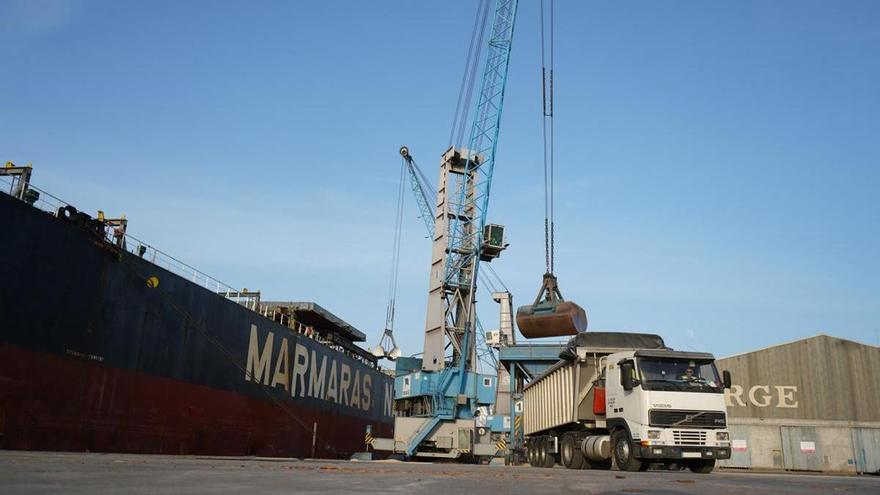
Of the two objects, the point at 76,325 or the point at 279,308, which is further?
the point at 279,308

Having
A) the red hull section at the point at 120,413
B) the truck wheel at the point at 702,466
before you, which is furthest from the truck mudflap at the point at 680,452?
the red hull section at the point at 120,413

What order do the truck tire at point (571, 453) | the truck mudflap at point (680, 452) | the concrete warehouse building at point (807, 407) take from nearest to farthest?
the truck mudflap at point (680, 452) → the truck tire at point (571, 453) → the concrete warehouse building at point (807, 407)

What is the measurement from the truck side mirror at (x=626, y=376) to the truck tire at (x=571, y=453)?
12.8 feet

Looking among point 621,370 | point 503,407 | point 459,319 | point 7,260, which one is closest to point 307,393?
point 459,319

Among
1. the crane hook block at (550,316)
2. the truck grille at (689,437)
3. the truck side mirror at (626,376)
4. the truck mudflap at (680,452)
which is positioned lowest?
the truck mudflap at (680,452)

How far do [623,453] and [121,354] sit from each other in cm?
1860

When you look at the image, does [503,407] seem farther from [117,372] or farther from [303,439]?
[117,372]

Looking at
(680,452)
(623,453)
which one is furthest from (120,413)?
(680,452)

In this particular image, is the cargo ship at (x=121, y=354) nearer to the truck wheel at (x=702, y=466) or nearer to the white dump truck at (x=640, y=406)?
the white dump truck at (x=640, y=406)

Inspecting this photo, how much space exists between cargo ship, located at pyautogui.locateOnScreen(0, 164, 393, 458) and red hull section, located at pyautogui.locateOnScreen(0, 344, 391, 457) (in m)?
0.04

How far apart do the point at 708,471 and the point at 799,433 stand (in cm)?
2065

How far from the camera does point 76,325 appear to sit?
2314 centimetres

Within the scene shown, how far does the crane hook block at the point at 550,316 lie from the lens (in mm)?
29531

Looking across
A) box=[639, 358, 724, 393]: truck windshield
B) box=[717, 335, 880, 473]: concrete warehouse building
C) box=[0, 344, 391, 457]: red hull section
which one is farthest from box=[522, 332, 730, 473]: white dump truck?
box=[717, 335, 880, 473]: concrete warehouse building
